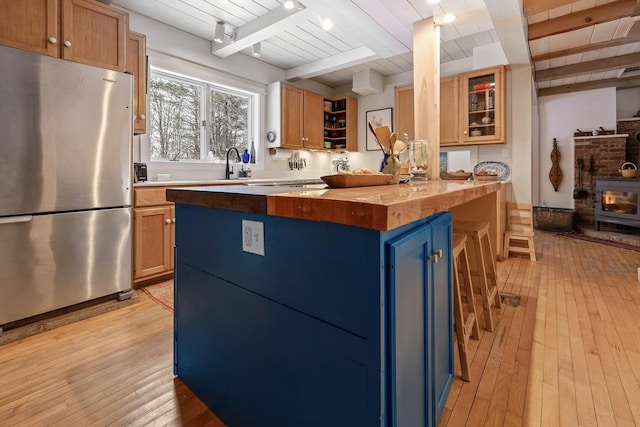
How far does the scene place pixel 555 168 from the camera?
6152 millimetres

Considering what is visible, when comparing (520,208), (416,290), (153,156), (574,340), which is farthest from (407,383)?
(520,208)

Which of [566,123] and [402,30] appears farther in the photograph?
[566,123]

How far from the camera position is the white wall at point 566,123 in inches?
225

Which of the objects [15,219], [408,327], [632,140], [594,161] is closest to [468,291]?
[408,327]

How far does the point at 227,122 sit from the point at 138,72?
1411 mm

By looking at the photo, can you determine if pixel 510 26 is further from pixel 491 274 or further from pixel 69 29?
pixel 69 29

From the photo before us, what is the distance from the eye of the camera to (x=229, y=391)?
4.10ft

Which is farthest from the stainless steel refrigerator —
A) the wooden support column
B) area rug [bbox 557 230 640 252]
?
area rug [bbox 557 230 640 252]

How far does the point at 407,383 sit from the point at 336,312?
31cm

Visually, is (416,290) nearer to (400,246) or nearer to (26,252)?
(400,246)

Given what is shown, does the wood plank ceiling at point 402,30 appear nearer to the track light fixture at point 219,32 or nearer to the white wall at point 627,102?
the track light fixture at point 219,32

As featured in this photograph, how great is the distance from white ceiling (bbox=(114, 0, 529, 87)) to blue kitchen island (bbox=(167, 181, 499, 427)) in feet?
6.84

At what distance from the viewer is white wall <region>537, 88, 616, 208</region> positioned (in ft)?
18.8

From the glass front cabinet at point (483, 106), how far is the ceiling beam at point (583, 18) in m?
0.54
